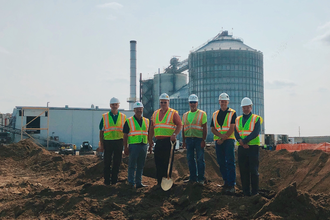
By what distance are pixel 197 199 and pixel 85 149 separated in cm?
2384

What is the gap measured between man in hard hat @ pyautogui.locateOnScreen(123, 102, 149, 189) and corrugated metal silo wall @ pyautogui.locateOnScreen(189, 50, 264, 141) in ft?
147

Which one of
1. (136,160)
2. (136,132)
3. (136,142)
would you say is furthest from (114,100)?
(136,160)

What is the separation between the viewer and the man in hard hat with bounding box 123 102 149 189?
303 inches

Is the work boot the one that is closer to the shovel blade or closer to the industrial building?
the shovel blade

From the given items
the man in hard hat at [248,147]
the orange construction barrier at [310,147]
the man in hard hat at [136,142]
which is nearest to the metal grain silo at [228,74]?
the orange construction barrier at [310,147]

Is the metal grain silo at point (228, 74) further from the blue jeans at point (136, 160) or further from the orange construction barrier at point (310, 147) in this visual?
the blue jeans at point (136, 160)

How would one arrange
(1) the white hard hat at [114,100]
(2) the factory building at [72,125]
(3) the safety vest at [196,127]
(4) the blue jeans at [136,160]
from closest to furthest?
1. (3) the safety vest at [196,127]
2. (4) the blue jeans at [136,160]
3. (1) the white hard hat at [114,100]
4. (2) the factory building at [72,125]

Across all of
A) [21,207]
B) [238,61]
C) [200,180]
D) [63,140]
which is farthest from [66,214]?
[238,61]

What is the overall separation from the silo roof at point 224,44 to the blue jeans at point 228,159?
47.2 metres

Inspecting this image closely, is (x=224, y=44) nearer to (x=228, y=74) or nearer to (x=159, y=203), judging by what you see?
(x=228, y=74)

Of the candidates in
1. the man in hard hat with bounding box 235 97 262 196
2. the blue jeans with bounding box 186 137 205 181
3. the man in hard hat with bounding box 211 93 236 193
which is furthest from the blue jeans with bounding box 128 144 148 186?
the man in hard hat with bounding box 235 97 262 196

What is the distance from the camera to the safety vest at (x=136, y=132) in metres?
7.73

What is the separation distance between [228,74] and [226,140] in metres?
46.1

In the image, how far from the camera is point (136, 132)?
774cm
